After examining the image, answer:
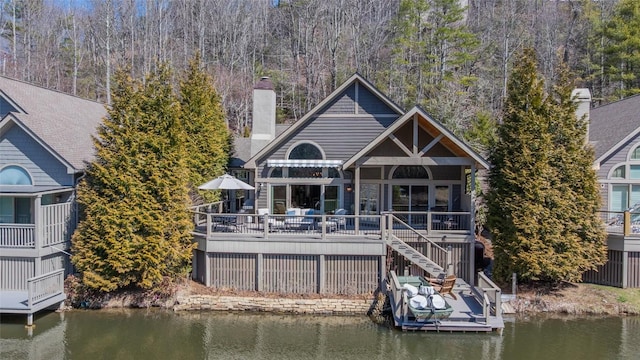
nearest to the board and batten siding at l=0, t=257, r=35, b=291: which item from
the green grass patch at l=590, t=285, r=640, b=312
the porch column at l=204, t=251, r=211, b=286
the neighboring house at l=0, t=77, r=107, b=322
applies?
the neighboring house at l=0, t=77, r=107, b=322

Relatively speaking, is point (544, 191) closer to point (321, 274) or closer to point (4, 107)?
point (321, 274)

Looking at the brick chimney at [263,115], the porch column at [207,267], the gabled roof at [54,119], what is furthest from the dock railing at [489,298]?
the gabled roof at [54,119]

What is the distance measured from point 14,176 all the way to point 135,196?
5090 millimetres

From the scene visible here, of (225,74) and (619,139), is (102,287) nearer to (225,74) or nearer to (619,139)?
(619,139)

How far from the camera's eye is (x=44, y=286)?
13.2m

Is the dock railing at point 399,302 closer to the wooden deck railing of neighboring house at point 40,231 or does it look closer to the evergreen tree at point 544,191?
the evergreen tree at point 544,191

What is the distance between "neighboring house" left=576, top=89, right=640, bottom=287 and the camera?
47.5 ft

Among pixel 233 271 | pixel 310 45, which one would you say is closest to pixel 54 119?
pixel 233 271

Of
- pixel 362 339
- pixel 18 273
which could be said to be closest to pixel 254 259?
pixel 362 339

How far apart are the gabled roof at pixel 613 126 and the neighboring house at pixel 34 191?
18405 mm

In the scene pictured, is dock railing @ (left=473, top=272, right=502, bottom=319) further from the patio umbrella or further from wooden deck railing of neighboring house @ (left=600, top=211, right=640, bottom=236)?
the patio umbrella

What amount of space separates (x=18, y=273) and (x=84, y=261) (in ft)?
7.67

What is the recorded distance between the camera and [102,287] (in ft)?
44.5

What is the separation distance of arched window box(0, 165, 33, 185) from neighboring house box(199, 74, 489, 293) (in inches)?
244
